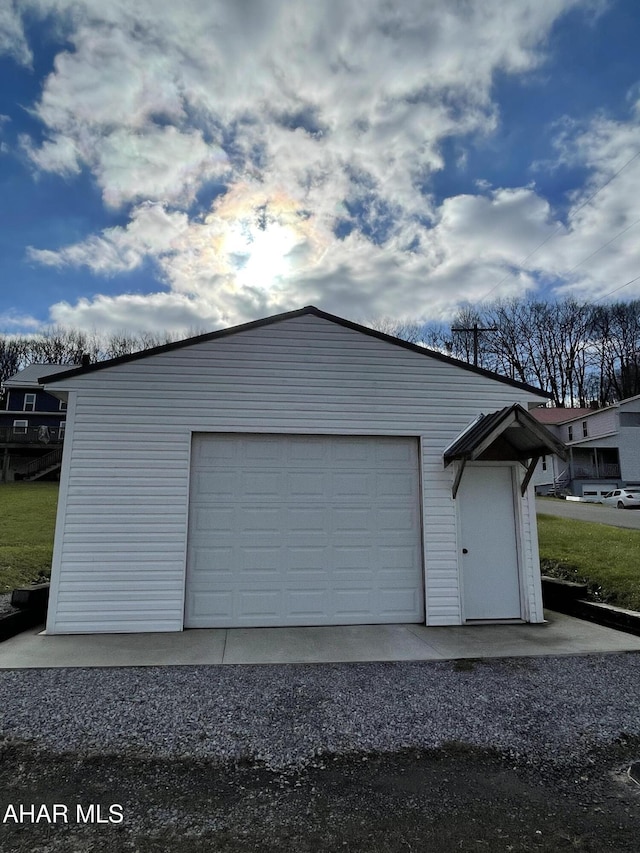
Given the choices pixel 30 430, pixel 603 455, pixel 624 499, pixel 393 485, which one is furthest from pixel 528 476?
pixel 603 455

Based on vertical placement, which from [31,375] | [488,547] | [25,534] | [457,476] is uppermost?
[31,375]

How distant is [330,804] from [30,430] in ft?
104

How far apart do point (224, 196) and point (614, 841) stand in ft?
31.7

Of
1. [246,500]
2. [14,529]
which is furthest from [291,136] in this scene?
[14,529]

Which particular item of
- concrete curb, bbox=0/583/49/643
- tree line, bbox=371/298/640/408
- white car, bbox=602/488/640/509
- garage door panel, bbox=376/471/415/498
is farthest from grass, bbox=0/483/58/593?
tree line, bbox=371/298/640/408

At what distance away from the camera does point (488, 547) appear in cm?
656

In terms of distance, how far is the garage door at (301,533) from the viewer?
20.1 ft

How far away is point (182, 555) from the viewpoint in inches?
236

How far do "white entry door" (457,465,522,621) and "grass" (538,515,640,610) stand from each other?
1661 mm

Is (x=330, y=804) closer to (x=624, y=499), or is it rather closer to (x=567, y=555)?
(x=567, y=555)

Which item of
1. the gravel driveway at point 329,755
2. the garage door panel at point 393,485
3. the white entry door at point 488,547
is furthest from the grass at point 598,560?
the garage door panel at point 393,485

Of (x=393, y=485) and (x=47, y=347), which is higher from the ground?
(x=47, y=347)

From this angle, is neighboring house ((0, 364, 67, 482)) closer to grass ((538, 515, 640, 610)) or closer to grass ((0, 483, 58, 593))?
grass ((0, 483, 58, 593))

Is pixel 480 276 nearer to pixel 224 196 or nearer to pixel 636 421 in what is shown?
pixel 224 196
